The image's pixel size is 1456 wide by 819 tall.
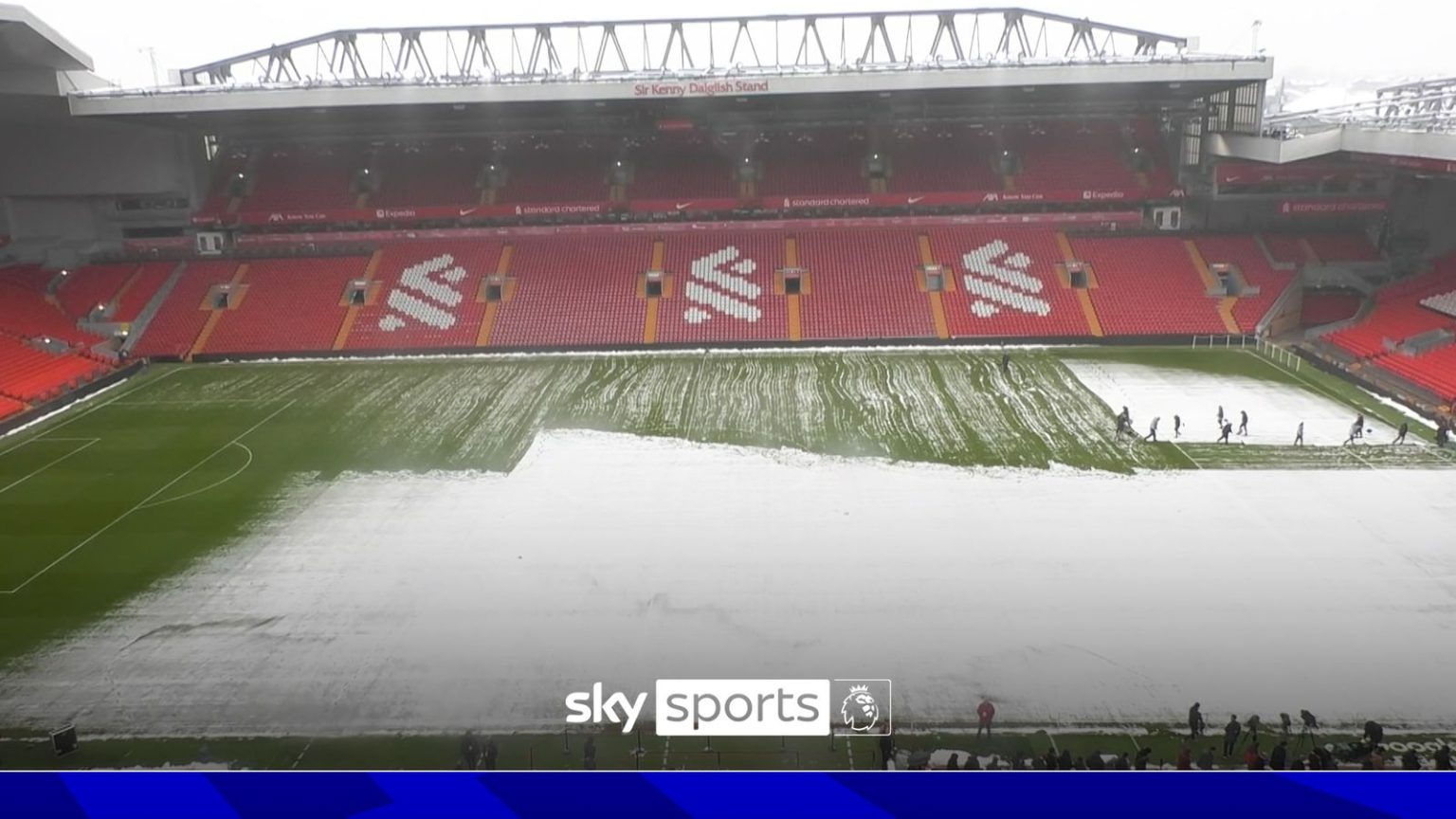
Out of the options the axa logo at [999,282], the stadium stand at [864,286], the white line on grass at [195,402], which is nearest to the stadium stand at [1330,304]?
the axa logo at [999,282]

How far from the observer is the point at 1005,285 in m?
40.2

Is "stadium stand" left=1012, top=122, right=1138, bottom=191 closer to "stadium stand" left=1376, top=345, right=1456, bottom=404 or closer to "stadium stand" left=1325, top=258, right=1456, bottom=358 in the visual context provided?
"stadium stand" left=1325, top=258, right=1456, bottom=358

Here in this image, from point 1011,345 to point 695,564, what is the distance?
23.5 metres

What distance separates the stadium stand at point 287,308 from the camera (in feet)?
127

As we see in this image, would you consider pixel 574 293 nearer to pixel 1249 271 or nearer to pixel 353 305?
pixel 353 305

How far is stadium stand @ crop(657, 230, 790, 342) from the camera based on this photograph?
3875cm

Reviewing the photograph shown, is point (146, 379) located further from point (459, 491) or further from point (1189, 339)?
point (1189, 339)

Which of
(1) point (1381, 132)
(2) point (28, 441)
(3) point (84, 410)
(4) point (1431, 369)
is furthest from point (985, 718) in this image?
(3) point (84, 410)

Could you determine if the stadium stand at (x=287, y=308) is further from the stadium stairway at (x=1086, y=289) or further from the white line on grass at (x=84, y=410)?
the stadium stairway at (x=1086, y=289)

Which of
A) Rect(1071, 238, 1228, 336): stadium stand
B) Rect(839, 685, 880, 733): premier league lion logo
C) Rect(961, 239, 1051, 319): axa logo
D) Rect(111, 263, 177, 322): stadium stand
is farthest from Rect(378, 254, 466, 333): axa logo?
Rect(839, 685, 880, 733): premier league lion logo
